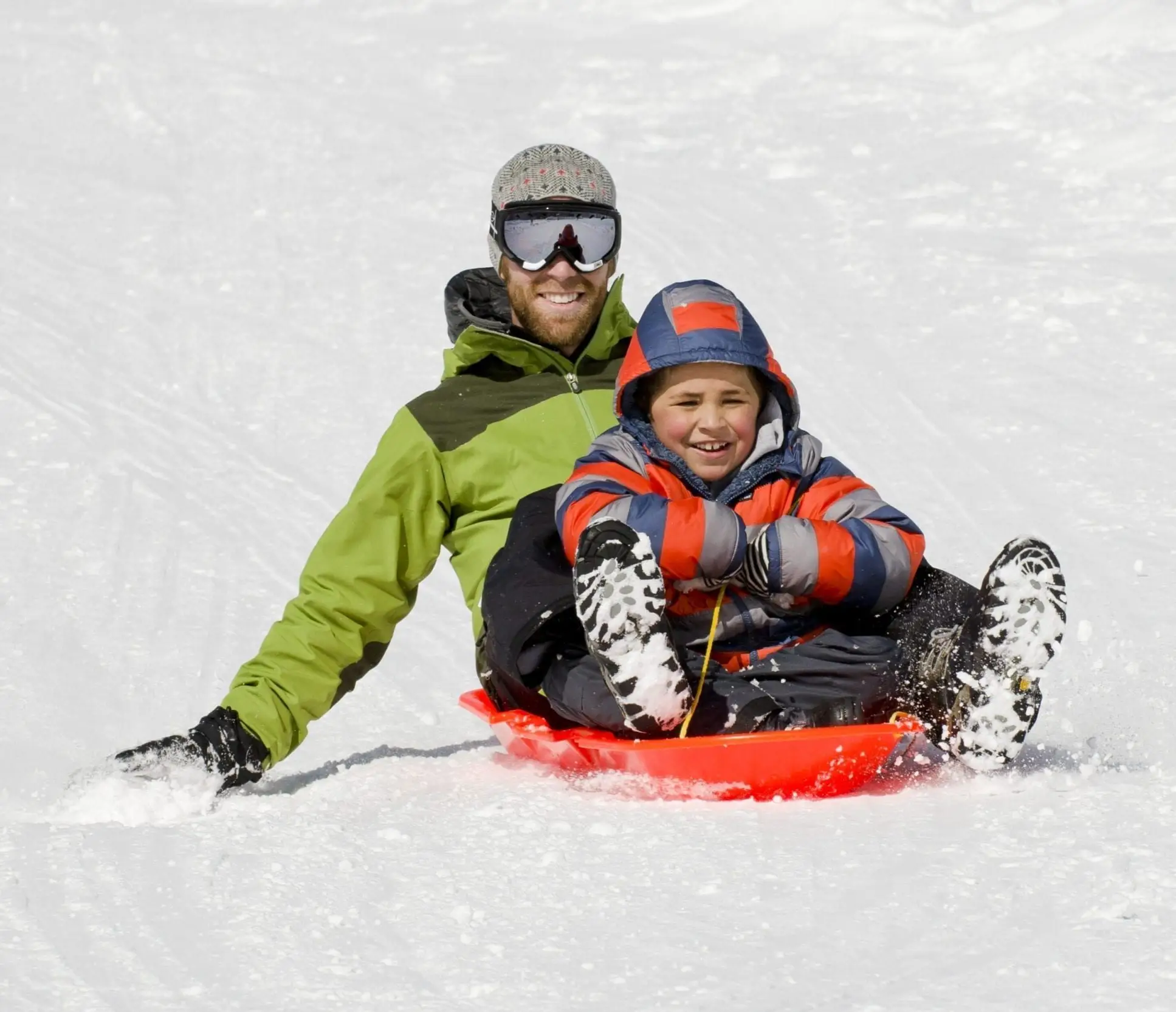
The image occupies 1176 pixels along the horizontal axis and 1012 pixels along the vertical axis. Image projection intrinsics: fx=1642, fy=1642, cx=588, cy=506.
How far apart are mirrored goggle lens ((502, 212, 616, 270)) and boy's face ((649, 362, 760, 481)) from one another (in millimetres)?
681

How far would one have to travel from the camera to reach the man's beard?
375 cm

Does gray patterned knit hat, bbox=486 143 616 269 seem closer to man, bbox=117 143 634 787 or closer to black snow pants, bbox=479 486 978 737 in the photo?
man, bbox=117 143 634 787

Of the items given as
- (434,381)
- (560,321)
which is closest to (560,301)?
(560,321)

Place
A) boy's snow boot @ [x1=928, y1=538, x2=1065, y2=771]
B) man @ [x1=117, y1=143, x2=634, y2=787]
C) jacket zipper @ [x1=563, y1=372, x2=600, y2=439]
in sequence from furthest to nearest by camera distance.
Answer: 1. jacket zipper @ [x1=563, y1=372, x2=600, y2=439]
2. man @ [x1=117, y1=143, x2=634, y2=787]
3. boy's snow boot @ [x1=928, y1=538, x2=1065, y2=771]

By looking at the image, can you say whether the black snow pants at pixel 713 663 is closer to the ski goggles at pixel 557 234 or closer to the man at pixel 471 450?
the man at pixel 471 450

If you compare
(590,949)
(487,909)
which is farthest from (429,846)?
(590,949)

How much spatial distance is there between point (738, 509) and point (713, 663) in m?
0.29

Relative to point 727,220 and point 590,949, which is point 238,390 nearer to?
point 727,220

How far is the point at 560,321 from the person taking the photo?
3.75 m

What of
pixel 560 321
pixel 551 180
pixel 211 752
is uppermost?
pixel 551 180

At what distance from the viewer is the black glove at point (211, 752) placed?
9.66 ft

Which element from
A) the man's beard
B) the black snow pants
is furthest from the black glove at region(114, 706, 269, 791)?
the man's beard

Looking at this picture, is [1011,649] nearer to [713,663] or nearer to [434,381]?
Answer: [713,663]

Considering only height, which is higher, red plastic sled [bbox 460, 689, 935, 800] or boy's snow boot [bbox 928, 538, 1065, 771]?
boy's snow boot [bbox 928, 538, 1065, 771]
